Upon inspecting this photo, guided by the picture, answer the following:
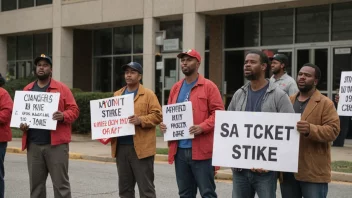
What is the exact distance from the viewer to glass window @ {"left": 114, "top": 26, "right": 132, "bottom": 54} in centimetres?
2798

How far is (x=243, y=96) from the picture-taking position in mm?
5688

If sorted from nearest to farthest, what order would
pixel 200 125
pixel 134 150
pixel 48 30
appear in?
1. pixel 200 125
2. pixel 134 150
3. pixel 48 30

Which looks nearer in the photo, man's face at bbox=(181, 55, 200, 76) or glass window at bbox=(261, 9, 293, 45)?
man's face at bbox=(181, 55, 200, 76)

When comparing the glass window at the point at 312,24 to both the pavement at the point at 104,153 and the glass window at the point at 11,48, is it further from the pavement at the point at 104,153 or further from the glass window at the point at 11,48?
the glass window at the point at 11,48

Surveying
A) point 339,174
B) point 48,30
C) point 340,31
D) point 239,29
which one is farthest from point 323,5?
point 48,30

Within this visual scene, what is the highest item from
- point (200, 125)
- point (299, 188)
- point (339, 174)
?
point (200, 125)

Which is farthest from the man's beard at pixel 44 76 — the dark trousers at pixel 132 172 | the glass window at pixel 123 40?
the glass window at pixel 123 40

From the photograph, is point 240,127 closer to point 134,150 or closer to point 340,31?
point 134,150

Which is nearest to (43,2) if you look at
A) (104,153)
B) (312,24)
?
(312,24)

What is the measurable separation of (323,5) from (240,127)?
51.0 feet

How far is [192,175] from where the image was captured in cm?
665

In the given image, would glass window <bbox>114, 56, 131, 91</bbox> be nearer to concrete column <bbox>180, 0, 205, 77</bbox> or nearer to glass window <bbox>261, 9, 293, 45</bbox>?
concrete column <bbox>180, 0, 205, 77</bbox>

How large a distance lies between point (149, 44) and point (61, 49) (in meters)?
5.78

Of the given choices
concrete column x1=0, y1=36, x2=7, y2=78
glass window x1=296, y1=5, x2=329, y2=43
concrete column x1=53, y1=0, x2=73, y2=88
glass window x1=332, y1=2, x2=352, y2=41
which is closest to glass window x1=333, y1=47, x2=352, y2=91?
glass window x1=332, y1=2, x2=352, y2=41
